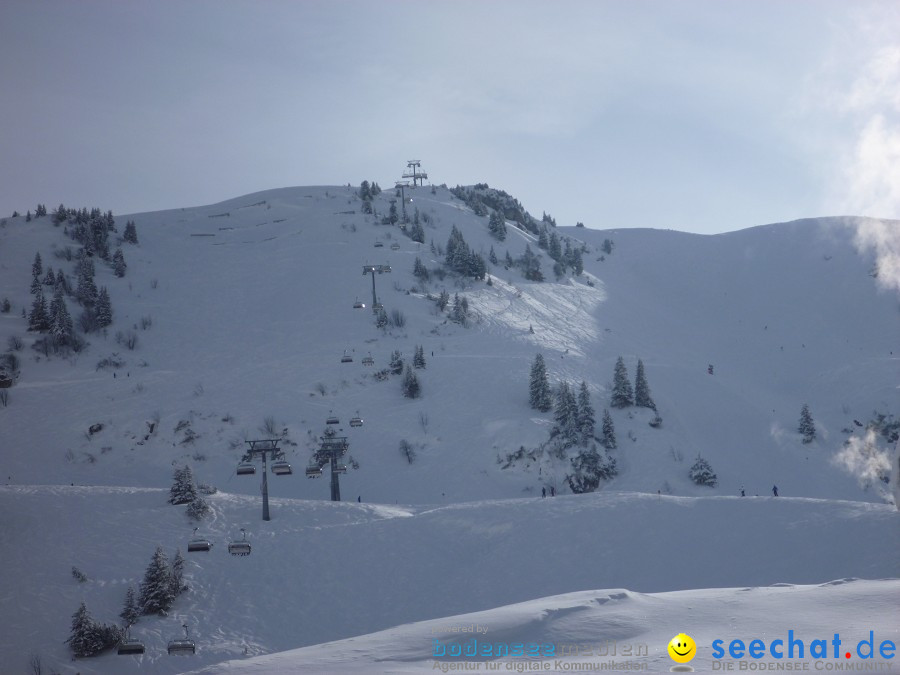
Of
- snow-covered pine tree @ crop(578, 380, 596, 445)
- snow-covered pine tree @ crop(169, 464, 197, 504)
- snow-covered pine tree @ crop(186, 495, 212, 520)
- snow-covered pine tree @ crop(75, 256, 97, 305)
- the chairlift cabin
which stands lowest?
the chairlift cabin

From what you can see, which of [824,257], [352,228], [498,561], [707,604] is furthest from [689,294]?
[707,604]

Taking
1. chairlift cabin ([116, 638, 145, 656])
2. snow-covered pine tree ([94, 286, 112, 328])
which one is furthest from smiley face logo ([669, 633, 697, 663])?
snow-covered pine tree ([94, 286, 112, 328])

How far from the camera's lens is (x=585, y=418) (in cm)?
5650

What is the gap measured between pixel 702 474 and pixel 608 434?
7077mm

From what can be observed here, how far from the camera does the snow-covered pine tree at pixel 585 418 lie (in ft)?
182

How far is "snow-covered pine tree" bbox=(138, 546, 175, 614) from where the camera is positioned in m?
30.2

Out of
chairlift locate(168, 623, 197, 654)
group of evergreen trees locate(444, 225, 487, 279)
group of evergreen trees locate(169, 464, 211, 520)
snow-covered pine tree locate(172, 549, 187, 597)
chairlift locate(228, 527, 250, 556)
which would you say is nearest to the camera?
chairlift locate(168, 623, 197, 654)

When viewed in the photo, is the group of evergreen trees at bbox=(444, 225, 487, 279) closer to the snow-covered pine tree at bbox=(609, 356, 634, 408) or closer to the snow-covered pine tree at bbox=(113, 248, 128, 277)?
the snow-covered pine tree at bbox=(609, 356, 634, 408)

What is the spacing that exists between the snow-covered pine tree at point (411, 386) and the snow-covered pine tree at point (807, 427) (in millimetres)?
30952

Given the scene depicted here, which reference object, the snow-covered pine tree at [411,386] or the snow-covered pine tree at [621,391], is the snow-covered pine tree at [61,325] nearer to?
the snow-covered pine tree at [411,386]

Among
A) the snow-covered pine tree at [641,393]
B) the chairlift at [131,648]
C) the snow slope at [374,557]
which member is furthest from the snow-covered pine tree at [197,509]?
the snow-covered pine tree at [641,393]

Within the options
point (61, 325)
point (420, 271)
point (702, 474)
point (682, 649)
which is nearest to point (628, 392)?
point (702, 474)

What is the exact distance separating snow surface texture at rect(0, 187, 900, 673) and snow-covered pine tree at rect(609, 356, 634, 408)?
1428mm

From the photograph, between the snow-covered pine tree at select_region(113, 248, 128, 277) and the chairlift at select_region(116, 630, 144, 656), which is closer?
the chairlift at select_region(116, 630, 144, 656)
